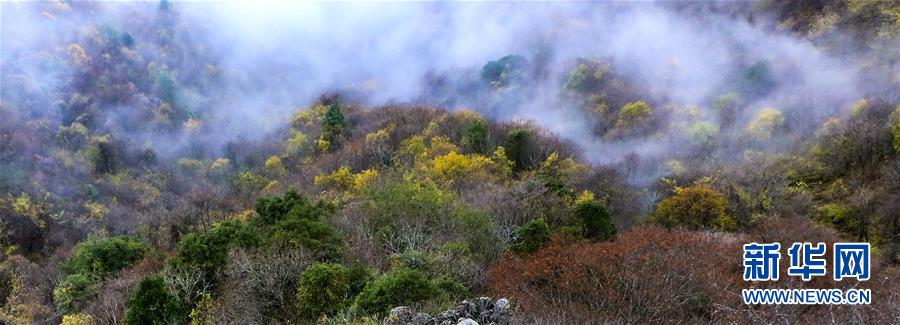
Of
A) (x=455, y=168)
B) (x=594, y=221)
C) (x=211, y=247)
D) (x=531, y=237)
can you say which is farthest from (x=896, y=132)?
(x=211, y=247)

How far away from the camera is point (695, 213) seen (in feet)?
102

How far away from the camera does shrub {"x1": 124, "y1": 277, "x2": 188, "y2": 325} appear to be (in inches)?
774

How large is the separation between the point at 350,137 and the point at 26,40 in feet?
193

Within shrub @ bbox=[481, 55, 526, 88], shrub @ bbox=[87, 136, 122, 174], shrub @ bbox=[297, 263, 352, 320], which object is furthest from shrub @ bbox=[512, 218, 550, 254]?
shrub @ bbox=[87, 136, 122, 174]

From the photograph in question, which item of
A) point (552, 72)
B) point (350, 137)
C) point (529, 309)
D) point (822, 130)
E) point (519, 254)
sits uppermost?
point (552, 72)

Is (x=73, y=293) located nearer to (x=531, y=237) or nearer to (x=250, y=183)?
(x=531, y=237)

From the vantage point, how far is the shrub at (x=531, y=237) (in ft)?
83.1

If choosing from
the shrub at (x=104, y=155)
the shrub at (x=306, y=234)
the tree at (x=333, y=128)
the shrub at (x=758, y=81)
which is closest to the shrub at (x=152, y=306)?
the shrub at (x=306, y=234)

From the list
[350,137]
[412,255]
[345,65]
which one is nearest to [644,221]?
[412,255]

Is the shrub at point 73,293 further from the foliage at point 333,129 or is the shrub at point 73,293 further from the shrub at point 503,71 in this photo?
the shrub at point 503,71

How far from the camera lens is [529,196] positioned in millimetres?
30859

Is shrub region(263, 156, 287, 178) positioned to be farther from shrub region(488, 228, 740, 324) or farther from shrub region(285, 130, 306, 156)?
shrub region(488, 228, 740, 324)

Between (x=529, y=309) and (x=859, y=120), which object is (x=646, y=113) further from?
(x=529, y=309)

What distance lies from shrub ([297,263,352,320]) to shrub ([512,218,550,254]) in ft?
31.0
